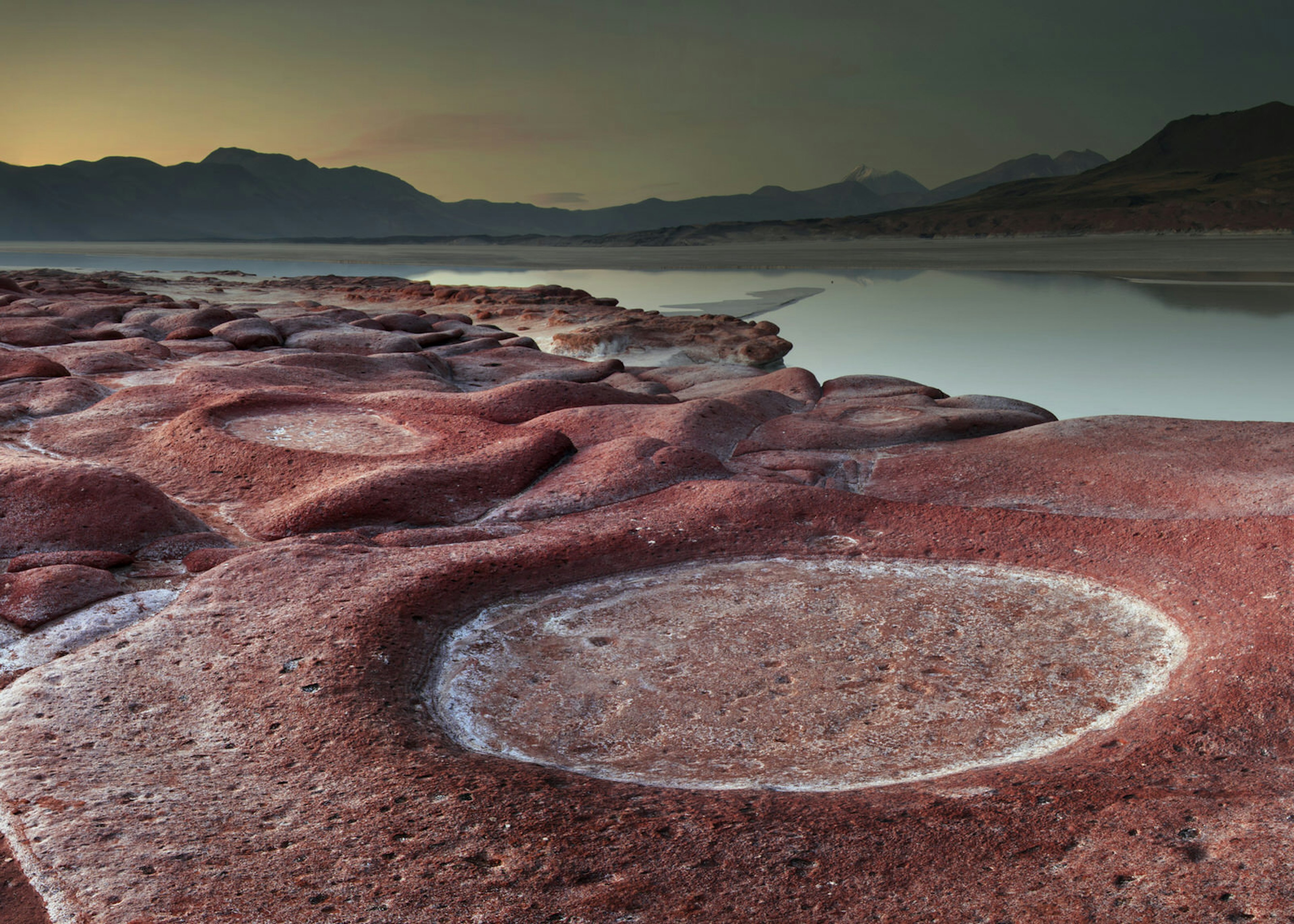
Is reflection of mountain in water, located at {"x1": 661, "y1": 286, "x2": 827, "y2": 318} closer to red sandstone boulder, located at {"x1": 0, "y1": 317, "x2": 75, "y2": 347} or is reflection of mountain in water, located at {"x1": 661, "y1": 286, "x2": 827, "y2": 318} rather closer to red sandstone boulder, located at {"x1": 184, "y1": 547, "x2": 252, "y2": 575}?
red sandstone boulder, located at {"x1": 0, "y1": 317, "x2": 75, "y2": 347}

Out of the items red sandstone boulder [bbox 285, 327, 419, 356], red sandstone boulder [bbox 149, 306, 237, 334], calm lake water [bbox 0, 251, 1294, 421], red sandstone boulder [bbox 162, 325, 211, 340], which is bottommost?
calm lake water [bbox 0, 251, 1294, 421]

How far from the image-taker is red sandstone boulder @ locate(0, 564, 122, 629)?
145 inches

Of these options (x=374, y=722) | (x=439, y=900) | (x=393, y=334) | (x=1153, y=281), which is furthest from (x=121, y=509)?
(x=1153, y=281)

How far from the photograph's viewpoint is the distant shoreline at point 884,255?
40.3 m

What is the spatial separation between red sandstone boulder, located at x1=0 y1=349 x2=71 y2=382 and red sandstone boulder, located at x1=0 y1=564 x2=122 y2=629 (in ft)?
16.0

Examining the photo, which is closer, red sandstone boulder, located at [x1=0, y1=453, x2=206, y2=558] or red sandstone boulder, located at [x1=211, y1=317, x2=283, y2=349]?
red sandstone boulder, located at [x1=0, y1=453, x2=206, y2=558]

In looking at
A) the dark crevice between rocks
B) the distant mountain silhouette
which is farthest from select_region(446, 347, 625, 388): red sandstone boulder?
the distant mountain silhouette

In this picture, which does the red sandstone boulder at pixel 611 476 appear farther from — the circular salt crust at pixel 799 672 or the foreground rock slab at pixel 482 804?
the foreground rock slab at pixel 482 804

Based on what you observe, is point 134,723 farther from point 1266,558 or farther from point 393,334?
point 393,334

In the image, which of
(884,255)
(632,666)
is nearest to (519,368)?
(632,666)

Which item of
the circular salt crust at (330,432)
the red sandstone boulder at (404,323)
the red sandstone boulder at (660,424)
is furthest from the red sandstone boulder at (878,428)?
the red sandstone boulder at (404,323)

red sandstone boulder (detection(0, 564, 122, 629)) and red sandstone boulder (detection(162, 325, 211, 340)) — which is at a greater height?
red sandstone boulder (detection(162, 325, 211, 340))

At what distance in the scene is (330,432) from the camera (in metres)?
6.88

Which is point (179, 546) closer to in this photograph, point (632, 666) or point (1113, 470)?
point (632, 666)
